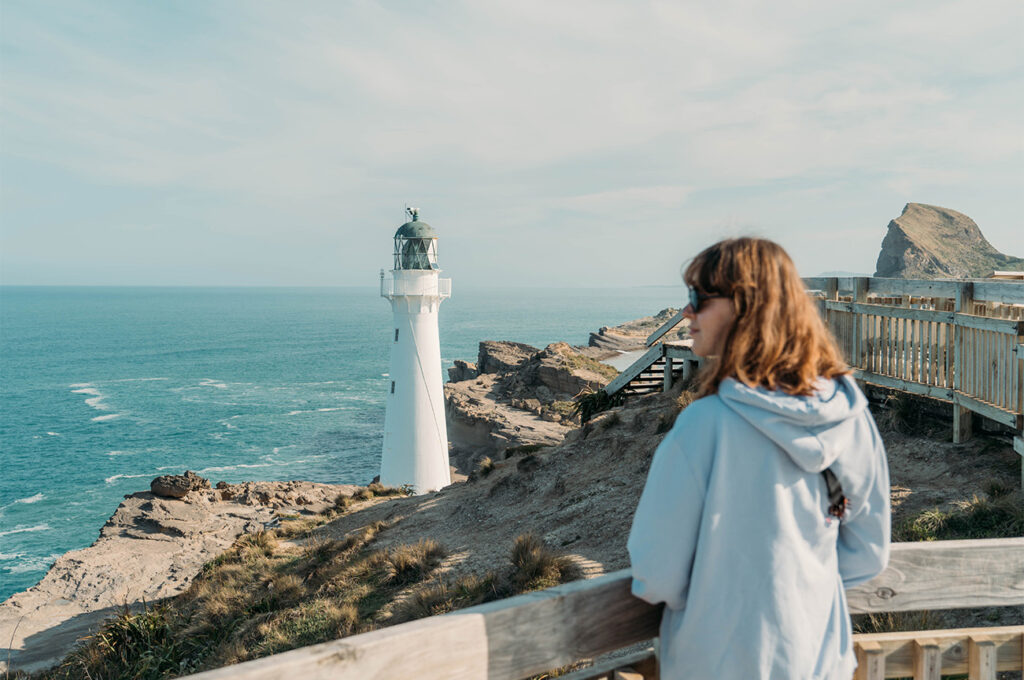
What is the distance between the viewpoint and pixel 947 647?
2594mm

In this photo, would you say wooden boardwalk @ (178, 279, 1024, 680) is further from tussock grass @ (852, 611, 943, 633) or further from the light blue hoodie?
tussock grass @ (852, 611, 943, 633)

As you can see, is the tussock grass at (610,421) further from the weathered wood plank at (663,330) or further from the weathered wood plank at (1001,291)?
the weathered wood plank at (1001,291)

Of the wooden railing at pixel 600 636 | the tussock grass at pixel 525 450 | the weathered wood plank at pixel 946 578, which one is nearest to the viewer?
the wooden railing at pixel 600 636

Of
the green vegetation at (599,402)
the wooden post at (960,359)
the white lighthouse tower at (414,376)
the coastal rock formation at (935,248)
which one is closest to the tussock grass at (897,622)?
the wooden post at (960,359)

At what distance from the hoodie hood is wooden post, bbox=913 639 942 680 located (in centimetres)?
110

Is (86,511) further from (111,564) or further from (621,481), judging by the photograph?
(621,481)

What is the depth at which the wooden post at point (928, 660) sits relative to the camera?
8.28ft

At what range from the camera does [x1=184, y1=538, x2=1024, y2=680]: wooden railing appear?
1938 mm

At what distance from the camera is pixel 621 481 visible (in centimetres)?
1229

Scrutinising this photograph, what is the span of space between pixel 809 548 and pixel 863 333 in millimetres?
9999

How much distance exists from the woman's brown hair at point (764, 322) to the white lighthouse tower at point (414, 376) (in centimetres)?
2227

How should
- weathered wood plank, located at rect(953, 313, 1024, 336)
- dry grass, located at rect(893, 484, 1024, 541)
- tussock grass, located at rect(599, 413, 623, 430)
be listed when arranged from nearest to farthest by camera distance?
1. dry grass, located at rect(893, 484, 1024, 541)
2. weathered wood plank, located at rect(953, 313, 1024, 336)
3. tussock grass, located at rect(599, 413, 623, 430)

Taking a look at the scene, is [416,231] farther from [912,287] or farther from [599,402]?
[912,287]

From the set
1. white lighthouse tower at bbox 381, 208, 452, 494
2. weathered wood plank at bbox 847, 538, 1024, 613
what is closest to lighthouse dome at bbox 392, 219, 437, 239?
white lighthouse tower at bbox 381, 208, 452, 494
